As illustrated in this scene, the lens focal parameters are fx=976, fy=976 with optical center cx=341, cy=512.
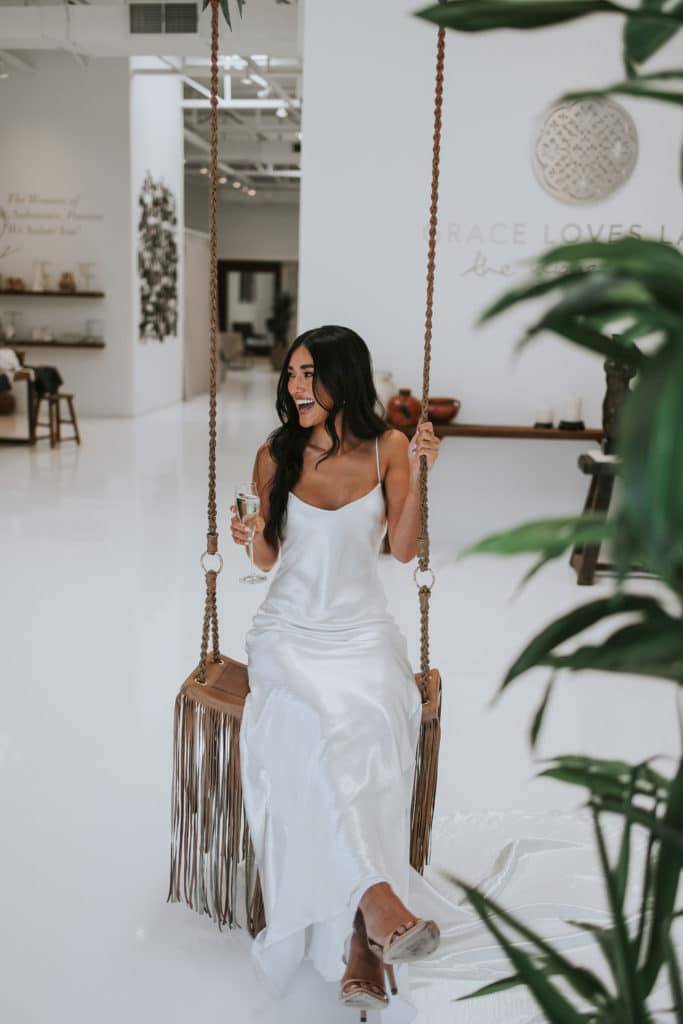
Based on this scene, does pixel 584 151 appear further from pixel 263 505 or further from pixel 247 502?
pixel 247 502

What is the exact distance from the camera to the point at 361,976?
161 centimetres

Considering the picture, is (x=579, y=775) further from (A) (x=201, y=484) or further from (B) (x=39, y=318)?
(B) (x=39, y=318)

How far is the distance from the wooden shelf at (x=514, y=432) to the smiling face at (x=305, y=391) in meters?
3.22

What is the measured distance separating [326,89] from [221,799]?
4.47m

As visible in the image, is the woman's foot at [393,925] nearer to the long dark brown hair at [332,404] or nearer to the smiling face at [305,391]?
the long dark brown hair at [332,404]

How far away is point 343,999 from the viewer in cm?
157

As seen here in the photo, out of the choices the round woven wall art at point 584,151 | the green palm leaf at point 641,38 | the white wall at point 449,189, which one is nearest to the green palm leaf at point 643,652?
the green palm leaf at point 641,38

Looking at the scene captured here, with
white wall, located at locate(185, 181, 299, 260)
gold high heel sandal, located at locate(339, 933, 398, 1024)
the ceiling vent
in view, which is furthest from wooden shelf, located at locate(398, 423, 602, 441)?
white wall, located at locate(185, 181, 299, 260)

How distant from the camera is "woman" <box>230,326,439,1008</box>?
173 centimetres

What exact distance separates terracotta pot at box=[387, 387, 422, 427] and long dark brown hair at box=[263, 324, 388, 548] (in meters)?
3.14

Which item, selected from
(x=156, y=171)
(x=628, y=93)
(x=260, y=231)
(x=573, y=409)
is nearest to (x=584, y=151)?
(x=573, y=409)

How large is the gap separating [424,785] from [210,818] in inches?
17.8

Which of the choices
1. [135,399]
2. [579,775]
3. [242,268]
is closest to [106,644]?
[579,775]

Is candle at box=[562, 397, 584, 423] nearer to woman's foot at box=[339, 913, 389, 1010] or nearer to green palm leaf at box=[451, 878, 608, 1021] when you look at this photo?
woman's foot at box=[339, 913, 389, 1010]
